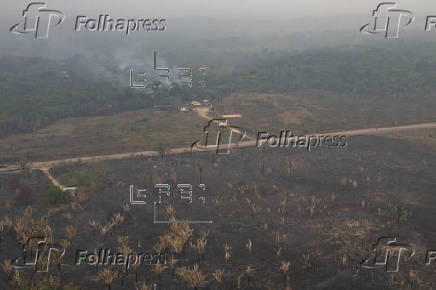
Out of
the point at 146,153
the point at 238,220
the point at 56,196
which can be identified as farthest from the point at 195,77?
the point at 238,220

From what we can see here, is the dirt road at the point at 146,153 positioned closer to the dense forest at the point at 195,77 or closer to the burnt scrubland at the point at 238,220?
the burnt scrubland at the point at 238,220

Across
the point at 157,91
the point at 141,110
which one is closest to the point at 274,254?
the point at 141,110

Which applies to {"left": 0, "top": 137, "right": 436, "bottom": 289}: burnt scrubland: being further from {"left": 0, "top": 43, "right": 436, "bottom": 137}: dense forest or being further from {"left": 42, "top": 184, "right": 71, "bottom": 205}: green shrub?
{"left": 0, "top": 43, "right": 436, "bottom": 137}: dense forest

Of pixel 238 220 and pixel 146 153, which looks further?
pixel 146 153

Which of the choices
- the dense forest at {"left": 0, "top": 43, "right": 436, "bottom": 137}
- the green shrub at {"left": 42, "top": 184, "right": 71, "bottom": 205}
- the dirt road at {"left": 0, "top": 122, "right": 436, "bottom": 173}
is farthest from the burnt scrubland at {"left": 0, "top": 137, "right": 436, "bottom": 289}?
the dense forest at {"left": 0, "top": 43, "right": 436, "bottom": 137}

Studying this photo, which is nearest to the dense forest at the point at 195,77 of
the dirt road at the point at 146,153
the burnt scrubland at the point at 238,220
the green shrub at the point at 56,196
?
the dirt road at the point at 146,153

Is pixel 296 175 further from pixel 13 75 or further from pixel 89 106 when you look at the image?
pixel 13 75

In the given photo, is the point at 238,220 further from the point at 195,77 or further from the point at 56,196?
the point at 195,77

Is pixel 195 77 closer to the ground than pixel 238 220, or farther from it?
farther from it

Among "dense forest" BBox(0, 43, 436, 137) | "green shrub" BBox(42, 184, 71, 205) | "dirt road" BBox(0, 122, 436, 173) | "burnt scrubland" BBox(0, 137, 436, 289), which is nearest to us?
"burnt scrubland" BBox(0, 137, 436, 289)
